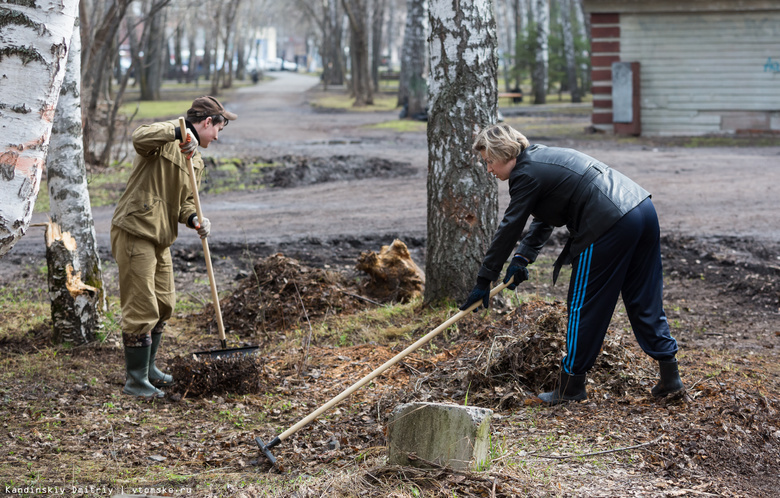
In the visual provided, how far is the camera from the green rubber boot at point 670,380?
427 centimetres

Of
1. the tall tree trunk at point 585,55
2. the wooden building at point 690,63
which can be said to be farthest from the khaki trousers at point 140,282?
the tall tree trunk at point 585,55

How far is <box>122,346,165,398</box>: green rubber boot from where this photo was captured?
5031mm

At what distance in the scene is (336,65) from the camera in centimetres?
5144

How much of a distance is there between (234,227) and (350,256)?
2280 mm

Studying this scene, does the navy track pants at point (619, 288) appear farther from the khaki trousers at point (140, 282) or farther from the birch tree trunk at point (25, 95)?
the birch tree trunk at point (25, 95)

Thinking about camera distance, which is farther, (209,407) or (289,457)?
(209,407)

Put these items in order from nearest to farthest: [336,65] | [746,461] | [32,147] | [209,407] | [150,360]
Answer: [32,147] → [746,461] → [209,407] → [150,360] → [336,65]

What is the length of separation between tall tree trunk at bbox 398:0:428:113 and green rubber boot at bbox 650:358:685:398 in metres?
21.7

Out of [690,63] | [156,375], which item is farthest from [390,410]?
[690,63]

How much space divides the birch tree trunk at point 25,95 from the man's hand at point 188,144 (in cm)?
168

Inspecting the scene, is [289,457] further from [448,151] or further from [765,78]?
[765,78]

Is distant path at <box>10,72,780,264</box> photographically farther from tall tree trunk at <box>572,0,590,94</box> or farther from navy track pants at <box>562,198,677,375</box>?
tall tree trunk at <box>572,0,590,94</box>

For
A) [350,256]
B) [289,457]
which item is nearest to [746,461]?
[289,457]

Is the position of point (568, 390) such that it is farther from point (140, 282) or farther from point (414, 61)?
point (414, 61)
